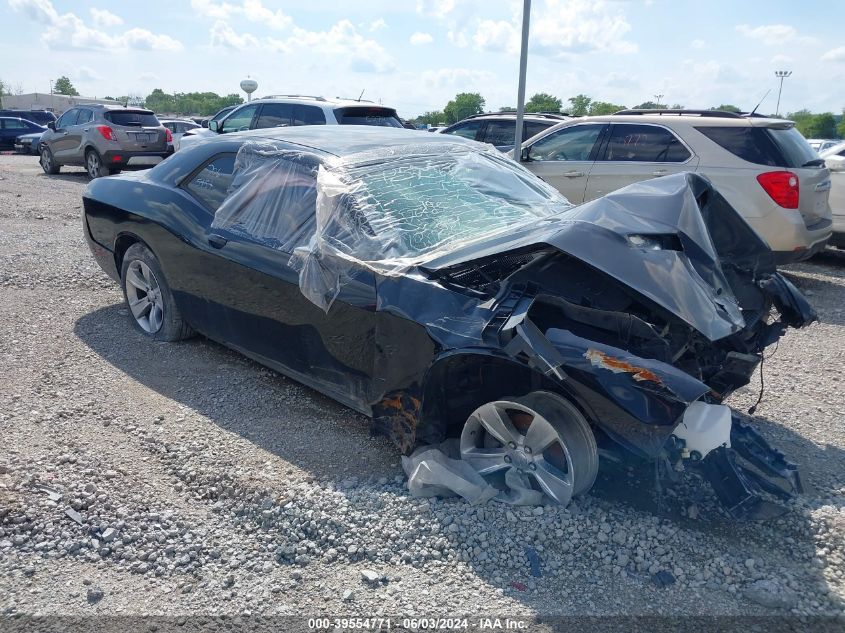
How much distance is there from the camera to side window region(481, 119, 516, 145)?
11.5 m

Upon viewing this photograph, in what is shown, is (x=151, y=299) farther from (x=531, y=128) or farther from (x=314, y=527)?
(x=531, y=128)

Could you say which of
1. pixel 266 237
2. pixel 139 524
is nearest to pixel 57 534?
pixel 139 524

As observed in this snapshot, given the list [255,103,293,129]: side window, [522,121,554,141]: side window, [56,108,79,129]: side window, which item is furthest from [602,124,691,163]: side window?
[56,108,79,129]: side window

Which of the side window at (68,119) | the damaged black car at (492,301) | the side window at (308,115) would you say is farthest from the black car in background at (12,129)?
the damaged black car at (492,301)

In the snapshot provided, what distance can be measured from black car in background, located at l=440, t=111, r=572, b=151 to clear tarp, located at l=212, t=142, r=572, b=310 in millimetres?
6837

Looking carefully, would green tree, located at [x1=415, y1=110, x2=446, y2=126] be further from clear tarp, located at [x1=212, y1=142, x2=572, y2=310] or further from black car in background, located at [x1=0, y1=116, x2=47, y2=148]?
clear tarp, located at [x1=212, y1=142, x2=572, y2=310]

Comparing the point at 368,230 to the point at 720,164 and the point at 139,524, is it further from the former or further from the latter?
the point at 720,164

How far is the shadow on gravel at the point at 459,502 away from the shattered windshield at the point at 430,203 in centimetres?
108

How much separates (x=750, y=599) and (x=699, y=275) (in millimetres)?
1441

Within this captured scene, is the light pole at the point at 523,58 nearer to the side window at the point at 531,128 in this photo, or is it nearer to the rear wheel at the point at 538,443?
the side window at the point at 531,128

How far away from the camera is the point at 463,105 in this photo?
56.2m

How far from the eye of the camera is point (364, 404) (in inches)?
149

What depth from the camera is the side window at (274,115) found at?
1141 cm

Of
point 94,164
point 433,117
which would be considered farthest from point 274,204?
point 433,117
